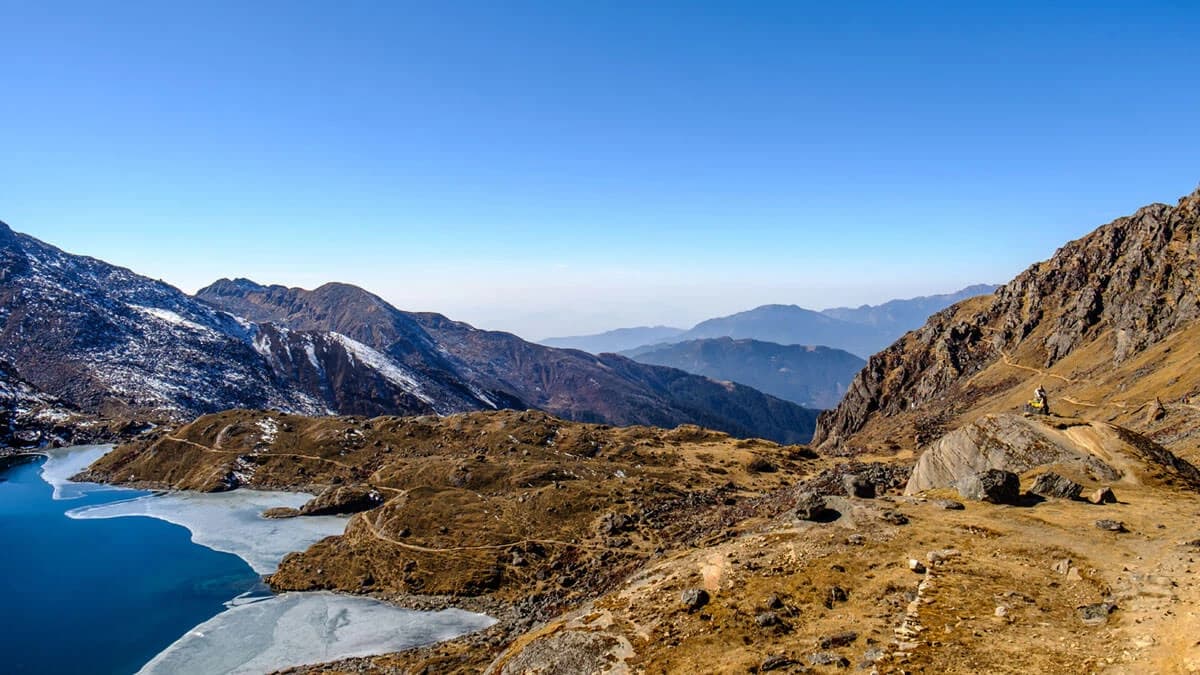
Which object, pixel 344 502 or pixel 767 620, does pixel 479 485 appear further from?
pixel 767 620

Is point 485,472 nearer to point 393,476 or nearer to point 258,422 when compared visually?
point 393,476

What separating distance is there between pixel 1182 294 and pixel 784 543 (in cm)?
16109

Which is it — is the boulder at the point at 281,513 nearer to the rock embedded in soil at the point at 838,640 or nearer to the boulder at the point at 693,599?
the boulder at the point at 693,599

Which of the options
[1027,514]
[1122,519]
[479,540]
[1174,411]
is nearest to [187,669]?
[479,540]

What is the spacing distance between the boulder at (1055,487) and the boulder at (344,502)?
11087 centimetres

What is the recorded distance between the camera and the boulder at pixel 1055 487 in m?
53.4

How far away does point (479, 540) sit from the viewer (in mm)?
97750

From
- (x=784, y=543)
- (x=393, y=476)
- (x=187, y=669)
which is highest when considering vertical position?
(x=784, y=543)

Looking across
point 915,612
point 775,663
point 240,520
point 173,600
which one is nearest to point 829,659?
point 775,663

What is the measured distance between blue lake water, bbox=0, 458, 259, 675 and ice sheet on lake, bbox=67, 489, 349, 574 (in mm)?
3099

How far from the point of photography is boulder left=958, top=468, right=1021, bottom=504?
54062mm

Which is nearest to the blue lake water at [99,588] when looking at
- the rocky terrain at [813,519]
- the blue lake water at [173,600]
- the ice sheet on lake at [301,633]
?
the blue lake water at [173,600]

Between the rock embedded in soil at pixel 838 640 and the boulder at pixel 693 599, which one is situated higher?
the rock embedded in soil at pixel 838 640

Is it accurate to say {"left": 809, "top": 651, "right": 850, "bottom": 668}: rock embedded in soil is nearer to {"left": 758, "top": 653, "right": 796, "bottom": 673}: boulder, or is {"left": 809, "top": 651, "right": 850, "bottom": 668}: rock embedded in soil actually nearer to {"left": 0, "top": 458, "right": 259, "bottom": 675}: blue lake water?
{"left": 758, "top": 653, "right": 796, "bottom": 673}: boulder
